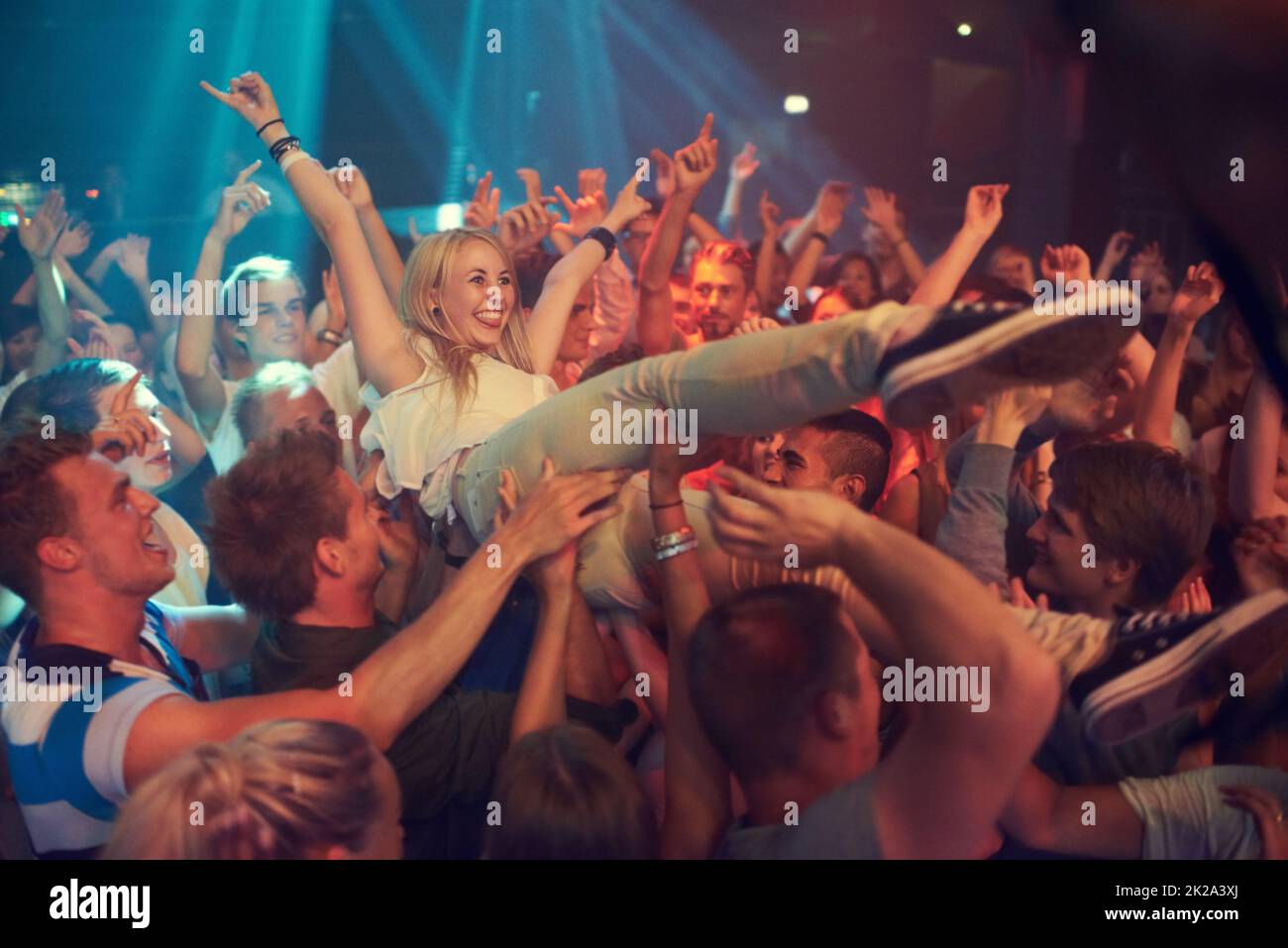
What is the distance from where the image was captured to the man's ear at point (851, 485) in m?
2.20

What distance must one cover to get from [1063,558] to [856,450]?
1.36 ft

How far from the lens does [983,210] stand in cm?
277

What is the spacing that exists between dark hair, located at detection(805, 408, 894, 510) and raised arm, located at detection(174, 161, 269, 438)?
1.54 m

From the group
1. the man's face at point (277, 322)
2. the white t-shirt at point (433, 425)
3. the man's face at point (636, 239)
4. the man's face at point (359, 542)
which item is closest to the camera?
the man's face at point (359, 542)

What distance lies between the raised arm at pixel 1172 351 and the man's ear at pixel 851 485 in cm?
63

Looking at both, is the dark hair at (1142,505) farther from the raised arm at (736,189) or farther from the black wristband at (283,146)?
the raised arm at (736,189)

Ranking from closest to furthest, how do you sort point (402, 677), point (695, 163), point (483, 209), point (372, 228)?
point (402, 677) → point (372, 228) → point (695, 163) → point (483, 209)

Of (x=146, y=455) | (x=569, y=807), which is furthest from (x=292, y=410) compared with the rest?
(x=569, y=807)

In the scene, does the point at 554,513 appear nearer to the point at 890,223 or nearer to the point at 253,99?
the point at 253,99

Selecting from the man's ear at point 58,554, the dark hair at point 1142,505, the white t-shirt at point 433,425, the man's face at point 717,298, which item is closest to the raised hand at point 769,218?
the man's face at point 717,298

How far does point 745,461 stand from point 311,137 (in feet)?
8.01

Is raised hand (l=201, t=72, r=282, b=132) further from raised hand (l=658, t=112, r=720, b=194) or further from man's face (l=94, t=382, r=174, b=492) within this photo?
raised hand (l=658, t=112, r=720, b=194)
